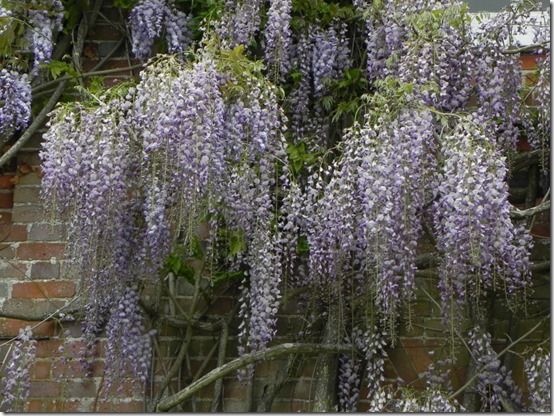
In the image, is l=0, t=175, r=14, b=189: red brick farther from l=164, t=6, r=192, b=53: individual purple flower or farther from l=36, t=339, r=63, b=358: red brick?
l=164, t=6, r=192, b=53: individual purple flower

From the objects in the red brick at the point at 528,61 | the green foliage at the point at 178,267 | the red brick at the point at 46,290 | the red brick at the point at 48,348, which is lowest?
the red brick at the point at 48,348

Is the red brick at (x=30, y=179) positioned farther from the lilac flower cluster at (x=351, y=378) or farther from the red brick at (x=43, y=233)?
the lilac flower cluster at (x=351, y=378)

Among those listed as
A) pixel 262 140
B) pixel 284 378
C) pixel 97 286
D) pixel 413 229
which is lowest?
pixel 284 378

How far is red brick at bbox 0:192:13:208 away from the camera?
4312 mm

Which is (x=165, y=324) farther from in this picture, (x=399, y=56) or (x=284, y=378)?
(x=399, y=56)

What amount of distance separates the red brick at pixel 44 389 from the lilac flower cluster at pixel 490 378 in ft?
4.85

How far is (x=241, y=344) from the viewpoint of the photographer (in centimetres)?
404

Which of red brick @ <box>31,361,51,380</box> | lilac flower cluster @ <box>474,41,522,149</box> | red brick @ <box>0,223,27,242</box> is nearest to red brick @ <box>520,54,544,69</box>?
lilac flower cluster @ <box>474,41,522,149</box>

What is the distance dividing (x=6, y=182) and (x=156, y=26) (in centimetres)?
83

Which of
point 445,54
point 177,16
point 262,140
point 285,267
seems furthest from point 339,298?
point 177,16

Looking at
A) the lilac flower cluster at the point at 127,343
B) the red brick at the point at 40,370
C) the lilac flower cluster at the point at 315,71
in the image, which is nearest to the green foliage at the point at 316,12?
the lilac flower cluster at the point at 315,71

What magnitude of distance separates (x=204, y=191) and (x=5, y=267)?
3.49 feet

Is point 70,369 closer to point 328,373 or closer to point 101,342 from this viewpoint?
point 101,342

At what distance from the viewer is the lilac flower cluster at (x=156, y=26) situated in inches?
164
